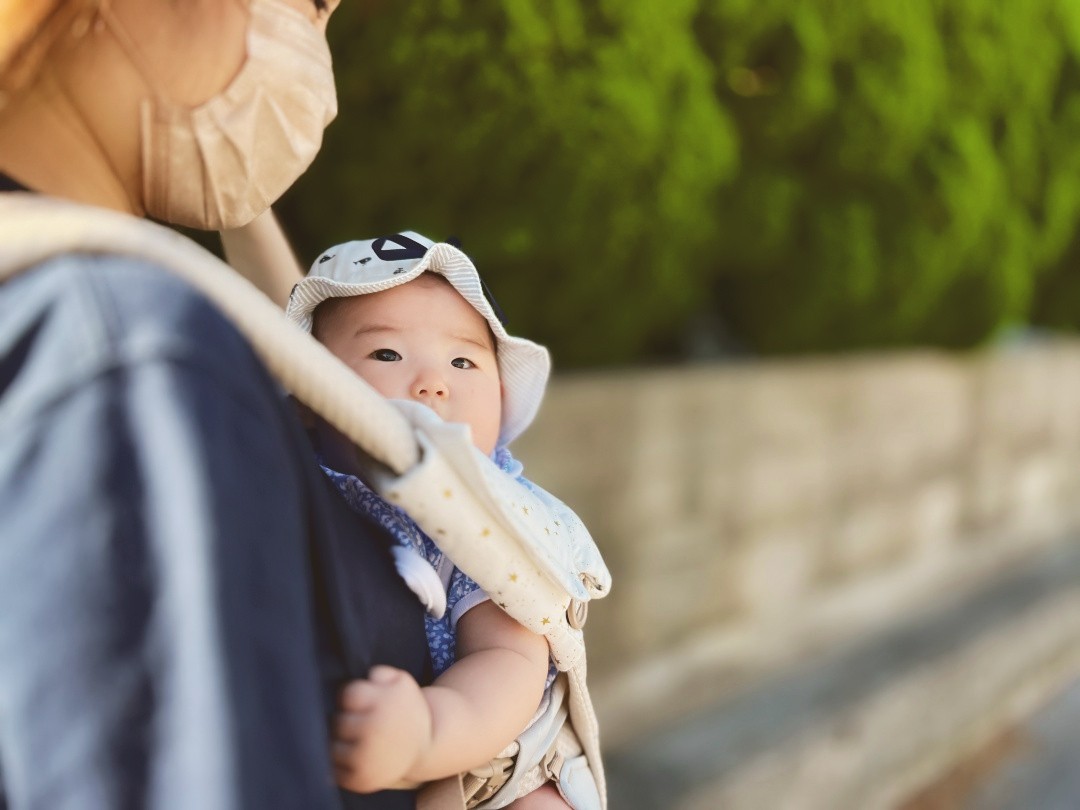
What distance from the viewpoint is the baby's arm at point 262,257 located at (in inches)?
57.2

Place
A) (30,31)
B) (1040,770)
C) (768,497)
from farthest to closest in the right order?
1. (1040,770)
2. (768,497)
3. (30,31)

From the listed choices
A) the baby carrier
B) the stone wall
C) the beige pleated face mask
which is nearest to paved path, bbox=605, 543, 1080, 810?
the stone wall

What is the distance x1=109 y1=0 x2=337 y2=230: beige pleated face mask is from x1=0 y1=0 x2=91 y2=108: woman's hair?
0.08m

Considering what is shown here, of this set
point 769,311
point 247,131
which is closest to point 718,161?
point 769,311

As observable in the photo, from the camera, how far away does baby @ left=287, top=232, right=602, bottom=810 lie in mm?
1038

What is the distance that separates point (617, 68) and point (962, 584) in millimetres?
4674

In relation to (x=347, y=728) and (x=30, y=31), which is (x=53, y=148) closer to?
(x=30, y=31)

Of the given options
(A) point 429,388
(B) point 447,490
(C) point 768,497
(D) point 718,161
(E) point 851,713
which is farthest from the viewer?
(C) point 768,497

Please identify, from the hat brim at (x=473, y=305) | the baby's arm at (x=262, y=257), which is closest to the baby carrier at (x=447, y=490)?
the hat brim at (x=473, y=305)

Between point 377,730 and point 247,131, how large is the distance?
1.74ft

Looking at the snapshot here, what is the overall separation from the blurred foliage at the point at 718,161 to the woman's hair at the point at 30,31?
5.77ft

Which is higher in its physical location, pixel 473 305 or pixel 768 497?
pixel 473 305

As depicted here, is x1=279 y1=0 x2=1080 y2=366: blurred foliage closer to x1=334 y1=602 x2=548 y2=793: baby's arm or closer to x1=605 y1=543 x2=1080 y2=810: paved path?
x1=605 y1=543 x2=1080 y2=810: paved path

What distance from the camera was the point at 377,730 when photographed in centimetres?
90
